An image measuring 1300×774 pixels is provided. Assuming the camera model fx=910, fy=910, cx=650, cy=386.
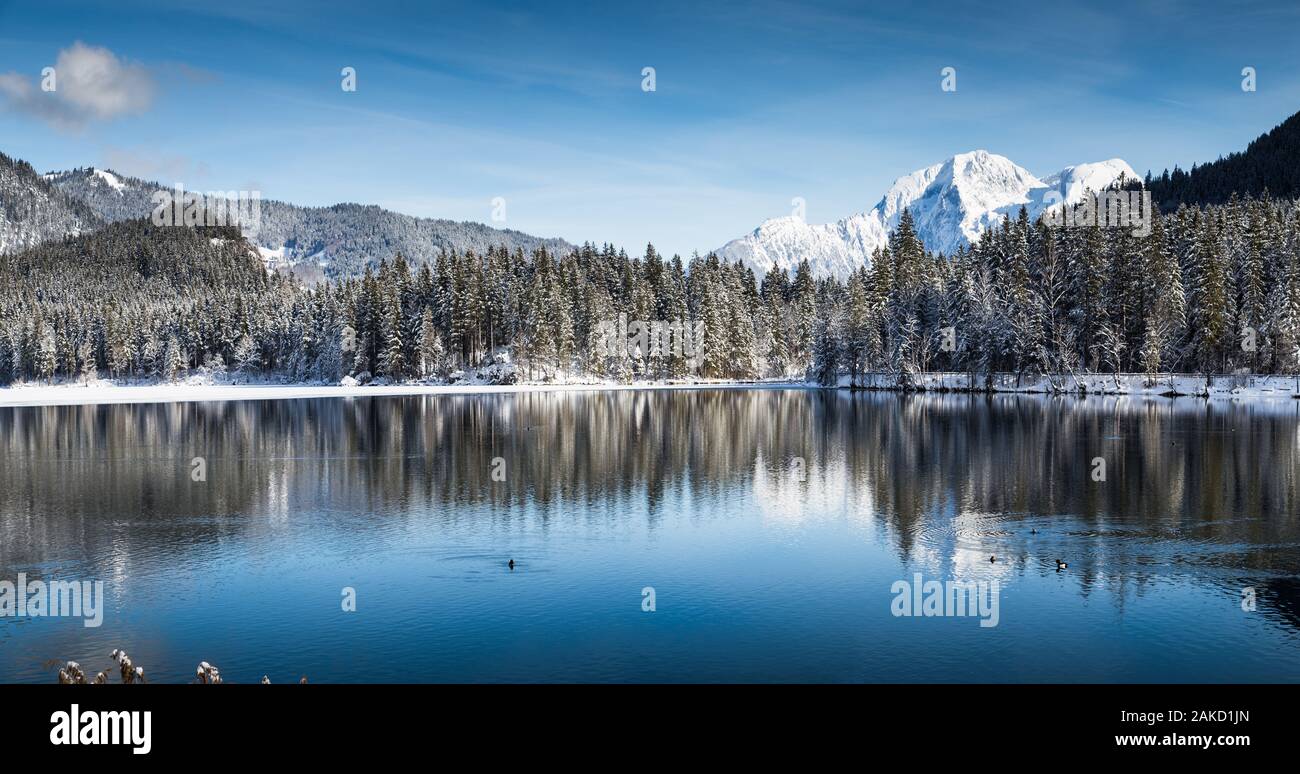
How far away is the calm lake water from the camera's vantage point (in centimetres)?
1744

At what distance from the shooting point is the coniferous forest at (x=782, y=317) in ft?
328

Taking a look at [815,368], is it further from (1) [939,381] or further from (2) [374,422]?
(2) [374,422]

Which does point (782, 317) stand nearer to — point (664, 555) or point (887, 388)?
point (887, 388)

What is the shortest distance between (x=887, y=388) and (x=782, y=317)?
44831 mm

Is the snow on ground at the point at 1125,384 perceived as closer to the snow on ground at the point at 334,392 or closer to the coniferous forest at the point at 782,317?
the coniferous forest at the point at 782,317

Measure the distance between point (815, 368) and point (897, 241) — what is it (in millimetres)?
23967

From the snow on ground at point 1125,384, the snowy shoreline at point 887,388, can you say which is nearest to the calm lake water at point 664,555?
the snow on ground at point 1125,384

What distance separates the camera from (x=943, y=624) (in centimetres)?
1941

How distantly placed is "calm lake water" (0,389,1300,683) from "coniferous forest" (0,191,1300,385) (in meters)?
51.0

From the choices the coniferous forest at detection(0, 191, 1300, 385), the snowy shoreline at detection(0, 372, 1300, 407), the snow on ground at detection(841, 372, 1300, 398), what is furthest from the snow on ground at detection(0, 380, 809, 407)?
the snow on ground at detection(841, 372, 1300, 398)

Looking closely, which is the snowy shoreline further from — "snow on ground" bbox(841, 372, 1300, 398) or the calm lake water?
the calm lake water

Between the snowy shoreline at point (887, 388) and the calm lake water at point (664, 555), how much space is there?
47803 mm

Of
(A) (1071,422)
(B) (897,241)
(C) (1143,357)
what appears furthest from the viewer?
(B) (897,241)

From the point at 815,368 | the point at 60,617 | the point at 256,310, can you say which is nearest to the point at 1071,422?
the point at 60,617
